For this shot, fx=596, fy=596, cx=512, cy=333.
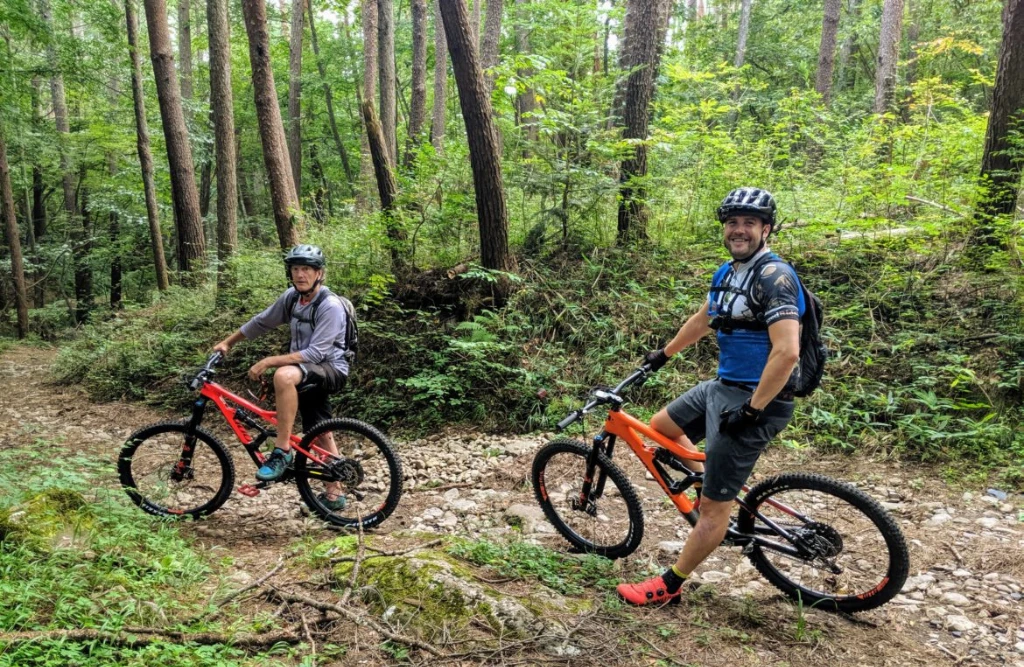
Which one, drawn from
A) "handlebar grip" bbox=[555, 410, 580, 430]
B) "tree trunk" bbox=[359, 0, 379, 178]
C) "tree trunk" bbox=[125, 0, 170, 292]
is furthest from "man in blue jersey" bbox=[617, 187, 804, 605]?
"tree trunk" bbox=[125, 0, 170, 292]

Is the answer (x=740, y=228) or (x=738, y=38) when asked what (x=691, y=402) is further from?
(x=738, y=38)

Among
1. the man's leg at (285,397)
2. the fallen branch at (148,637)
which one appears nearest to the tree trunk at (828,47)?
the man's leg at (285,397)

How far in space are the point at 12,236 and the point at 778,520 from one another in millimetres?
19027

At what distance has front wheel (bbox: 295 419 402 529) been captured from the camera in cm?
477

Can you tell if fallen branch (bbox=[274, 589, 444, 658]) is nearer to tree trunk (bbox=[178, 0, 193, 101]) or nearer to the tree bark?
the tree bark

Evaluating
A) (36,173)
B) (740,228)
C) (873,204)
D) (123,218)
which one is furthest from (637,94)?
(36,173)

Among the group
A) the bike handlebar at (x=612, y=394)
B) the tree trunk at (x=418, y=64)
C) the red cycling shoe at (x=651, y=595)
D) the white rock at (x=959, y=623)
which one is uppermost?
the tree trunk at (x=418, y=64)

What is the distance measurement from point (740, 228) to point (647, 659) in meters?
2.32

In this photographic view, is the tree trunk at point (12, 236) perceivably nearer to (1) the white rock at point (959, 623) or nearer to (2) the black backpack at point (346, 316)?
(2) the black backpack at point (346, 316)

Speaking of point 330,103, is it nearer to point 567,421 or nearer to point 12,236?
point 12,236

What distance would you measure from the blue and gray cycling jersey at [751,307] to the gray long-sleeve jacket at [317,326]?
294 cm

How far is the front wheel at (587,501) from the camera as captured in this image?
4086 mm

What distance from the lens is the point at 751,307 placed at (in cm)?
314

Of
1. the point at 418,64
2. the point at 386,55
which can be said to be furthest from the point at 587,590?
the point at 386,55
